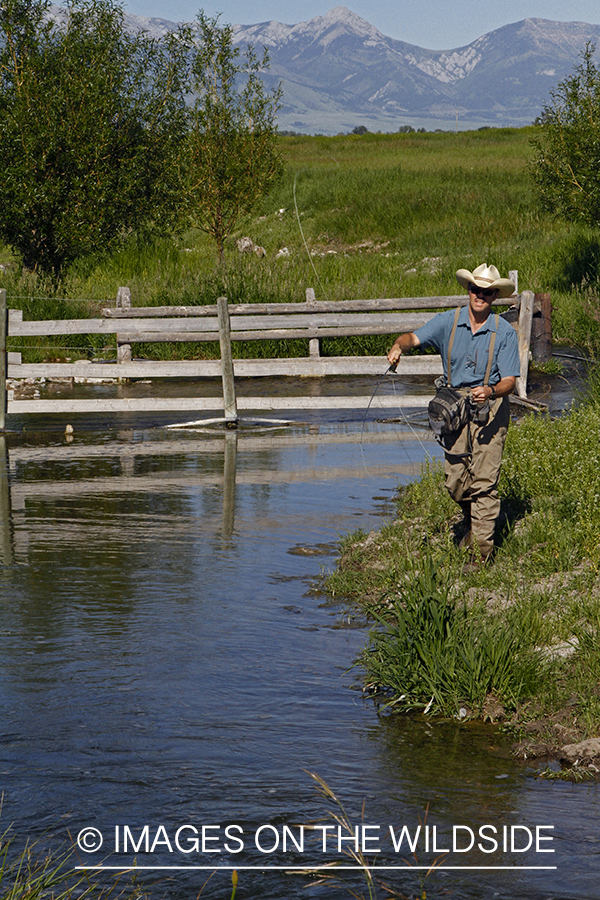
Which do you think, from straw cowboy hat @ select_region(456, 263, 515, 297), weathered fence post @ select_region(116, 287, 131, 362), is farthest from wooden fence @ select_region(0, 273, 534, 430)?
straw cowboy hat @ select_region(456, 263, 515, 297)

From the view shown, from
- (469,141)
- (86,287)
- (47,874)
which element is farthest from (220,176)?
(469,141)

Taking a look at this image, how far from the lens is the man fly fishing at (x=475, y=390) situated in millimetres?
6797

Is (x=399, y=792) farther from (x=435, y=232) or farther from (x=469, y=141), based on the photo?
(x=469, y=141)

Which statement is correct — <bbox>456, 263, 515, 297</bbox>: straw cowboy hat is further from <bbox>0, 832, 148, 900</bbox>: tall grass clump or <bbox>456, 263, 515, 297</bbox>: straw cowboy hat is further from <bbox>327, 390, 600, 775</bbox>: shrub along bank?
<bbox>0, 832, 148, 900</bbox>: tall grass clump

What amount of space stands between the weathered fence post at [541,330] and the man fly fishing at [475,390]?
1060 cm

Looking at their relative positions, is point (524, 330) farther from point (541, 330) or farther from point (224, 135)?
point (224, 135)

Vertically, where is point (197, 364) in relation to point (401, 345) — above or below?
below

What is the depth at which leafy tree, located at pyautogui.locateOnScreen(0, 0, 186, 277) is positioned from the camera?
22547 millimetres

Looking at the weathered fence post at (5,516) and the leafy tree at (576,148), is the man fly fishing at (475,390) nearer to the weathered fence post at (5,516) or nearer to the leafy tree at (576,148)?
the weathered fence post at (5,516)

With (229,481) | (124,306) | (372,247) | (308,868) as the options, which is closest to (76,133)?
(124,306)

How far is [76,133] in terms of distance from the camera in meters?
22.9

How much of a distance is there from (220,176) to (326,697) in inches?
1020

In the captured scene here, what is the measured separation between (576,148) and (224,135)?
9.82 metres

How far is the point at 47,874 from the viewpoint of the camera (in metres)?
3.40
